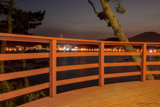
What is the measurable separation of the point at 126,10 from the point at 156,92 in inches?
210

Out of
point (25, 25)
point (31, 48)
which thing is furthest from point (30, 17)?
point (31, 48)

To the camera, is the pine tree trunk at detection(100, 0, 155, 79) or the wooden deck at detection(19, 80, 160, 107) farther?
the pine tree trunk at detection(100, 0, 155, 79)

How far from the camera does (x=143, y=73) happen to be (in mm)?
5496

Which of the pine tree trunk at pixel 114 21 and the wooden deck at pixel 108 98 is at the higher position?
the pine tree trunk at pixel 114 21

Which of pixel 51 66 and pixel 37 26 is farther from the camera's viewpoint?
pixel 37 26

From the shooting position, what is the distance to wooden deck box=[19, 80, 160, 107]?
11.0 feet

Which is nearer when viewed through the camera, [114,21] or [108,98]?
[108,98]

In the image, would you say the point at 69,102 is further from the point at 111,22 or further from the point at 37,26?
the point at 37,26

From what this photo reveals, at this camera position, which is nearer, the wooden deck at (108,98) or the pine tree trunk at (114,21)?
the wooden deck at (108,98)

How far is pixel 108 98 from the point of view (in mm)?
3766

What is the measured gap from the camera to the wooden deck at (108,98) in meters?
3.34

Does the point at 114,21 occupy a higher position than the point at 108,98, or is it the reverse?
the point at 114,21

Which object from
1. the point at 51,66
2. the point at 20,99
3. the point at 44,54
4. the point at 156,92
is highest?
the point at 44,54

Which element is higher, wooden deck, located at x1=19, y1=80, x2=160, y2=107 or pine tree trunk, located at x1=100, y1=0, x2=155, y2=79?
pine tree trunk, located at x1=100, y1=0, x2=155, y2=79
